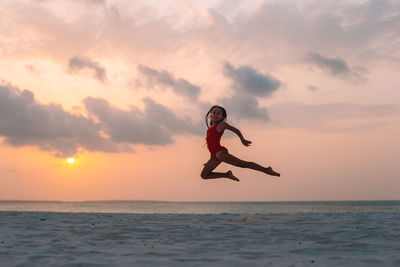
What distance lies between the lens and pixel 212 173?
1090 centimetres

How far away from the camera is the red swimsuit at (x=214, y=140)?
1006cm

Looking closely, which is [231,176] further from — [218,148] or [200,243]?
[200,243]

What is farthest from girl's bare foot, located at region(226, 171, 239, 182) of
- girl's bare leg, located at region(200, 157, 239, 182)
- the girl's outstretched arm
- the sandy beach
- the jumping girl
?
the girl's outstretched arm

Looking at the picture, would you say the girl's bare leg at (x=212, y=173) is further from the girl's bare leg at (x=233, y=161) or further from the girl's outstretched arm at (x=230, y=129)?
the girl's outstretched arm at (x=230, y=129)

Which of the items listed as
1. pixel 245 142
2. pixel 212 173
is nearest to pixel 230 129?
pixel 245 142

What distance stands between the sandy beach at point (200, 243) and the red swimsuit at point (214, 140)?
75.7 inches

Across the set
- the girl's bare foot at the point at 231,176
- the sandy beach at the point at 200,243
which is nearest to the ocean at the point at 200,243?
the sandy beach at the point at 200,243

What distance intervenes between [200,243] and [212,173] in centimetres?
325

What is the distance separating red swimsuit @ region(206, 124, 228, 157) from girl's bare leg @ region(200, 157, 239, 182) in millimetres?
320

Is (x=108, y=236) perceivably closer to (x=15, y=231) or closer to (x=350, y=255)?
(x=15, y=231)

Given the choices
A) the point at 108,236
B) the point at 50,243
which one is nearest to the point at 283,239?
the point at 108,236

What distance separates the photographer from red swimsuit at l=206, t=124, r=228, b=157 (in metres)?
10.1

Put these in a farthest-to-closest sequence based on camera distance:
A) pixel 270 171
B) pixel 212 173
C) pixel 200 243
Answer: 1. pixel 212 173
2. pixel 270 171
3. pixel 200 243

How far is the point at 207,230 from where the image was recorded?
970 centimetres
